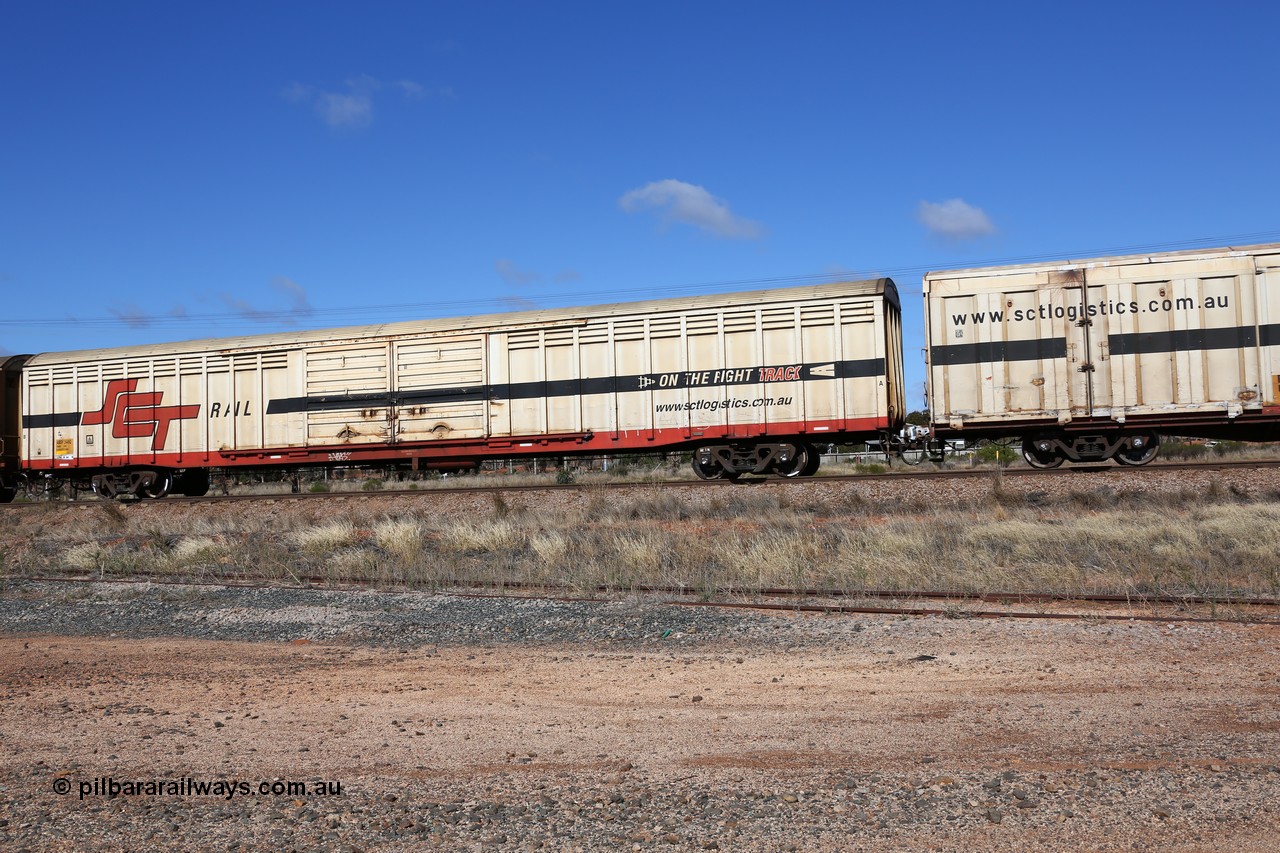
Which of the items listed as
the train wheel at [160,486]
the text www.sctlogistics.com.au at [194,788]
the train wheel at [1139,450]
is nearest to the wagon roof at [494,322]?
the train wheel at [160,486]

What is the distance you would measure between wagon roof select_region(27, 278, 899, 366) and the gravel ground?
32.5 ft

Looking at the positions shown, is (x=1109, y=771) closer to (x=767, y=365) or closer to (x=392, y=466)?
(x=767, y=365)

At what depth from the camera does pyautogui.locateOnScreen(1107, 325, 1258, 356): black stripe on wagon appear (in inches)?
606

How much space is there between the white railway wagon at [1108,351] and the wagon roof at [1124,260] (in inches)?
0.6

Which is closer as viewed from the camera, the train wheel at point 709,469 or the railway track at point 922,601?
the railway track at point 922,601

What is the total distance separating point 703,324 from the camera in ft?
57.5

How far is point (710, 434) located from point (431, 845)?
13968 millimetres

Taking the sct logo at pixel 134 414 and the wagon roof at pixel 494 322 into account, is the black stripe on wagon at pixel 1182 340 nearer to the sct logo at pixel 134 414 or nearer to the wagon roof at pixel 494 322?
the wagon roof at pixel 494 322

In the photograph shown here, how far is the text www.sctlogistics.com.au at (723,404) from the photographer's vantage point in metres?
17.1

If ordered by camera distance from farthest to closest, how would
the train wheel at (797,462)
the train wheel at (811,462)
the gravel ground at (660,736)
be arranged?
the train wheel at (811,462), the train wheel at (797,462), the gravel ground at (660,736)

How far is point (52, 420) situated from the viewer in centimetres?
2150

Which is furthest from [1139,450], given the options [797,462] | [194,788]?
[194,788]

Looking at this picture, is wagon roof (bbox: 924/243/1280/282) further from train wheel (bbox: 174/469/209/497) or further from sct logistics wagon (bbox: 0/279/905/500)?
train wheel (bbox: 174/469/209/497)

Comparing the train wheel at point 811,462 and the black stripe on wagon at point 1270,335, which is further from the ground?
the black stripe on wagon at point 1270,335
